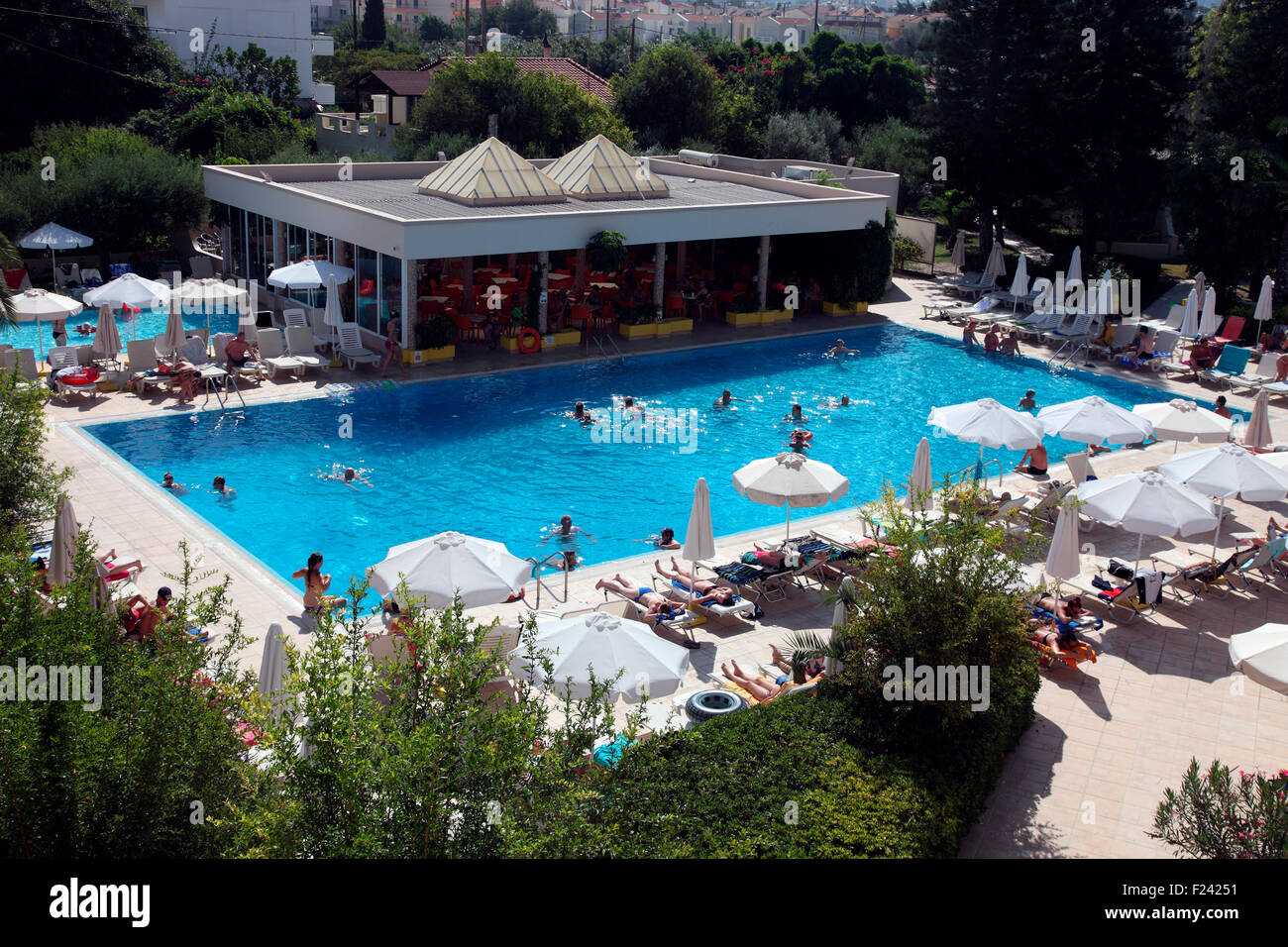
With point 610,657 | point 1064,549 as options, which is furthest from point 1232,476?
point 610,657

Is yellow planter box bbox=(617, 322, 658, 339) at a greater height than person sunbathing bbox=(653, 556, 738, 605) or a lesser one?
greater

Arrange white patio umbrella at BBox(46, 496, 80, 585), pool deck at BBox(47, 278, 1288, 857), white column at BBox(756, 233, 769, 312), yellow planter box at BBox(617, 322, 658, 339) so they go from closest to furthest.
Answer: pool deck at BBox(47, 278, 1288, 857), white patio umbrella at BBox(46, 496, 80, 585), yellow planter box at BBox(617, 322, 658, 339), white column at BBox(756, 233, 769, 312)

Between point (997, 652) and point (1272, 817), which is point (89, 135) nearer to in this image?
point (997, 652)

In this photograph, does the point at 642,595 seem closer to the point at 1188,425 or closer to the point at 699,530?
the point at 699,530

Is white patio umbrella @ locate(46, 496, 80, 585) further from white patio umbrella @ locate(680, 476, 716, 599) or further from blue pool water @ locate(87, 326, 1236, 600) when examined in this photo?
white patio umbrella @ locate(680, 476, 716, 599)

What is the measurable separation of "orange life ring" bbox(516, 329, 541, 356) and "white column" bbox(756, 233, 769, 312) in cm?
677

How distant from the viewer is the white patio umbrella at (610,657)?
998 centimetres

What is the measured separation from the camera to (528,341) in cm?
2561

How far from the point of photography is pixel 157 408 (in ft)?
67.7

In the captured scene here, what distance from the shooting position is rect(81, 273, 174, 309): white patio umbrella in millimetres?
22719

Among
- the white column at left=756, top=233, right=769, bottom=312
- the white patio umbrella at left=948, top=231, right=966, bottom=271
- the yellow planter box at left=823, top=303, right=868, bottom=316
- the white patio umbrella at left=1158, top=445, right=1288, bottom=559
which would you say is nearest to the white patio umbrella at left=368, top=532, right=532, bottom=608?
the white patio umbrella at left=1158, top=445, right=1288, bottom=559

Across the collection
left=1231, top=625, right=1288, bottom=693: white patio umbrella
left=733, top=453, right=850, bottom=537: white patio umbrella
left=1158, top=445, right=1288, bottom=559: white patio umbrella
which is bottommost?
left=1231, top=625, right=1288, bottom=693: white patio umbrella

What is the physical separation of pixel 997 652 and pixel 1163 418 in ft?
29.9
